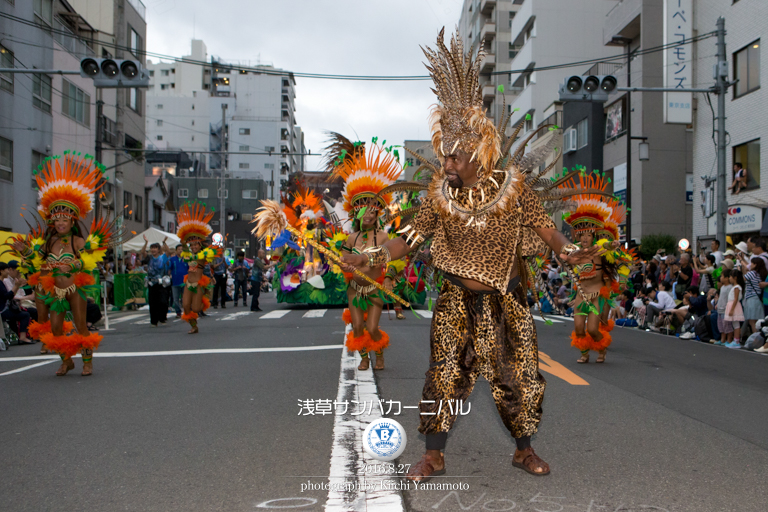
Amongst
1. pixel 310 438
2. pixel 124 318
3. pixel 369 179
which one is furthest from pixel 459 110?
pixel 124 318

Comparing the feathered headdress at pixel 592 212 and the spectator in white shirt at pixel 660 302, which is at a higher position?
the feathered headdress at pixel 592 212

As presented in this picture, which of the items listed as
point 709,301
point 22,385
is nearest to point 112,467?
point 22,385

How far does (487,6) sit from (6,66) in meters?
38.4

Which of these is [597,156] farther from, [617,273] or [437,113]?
[437,113]

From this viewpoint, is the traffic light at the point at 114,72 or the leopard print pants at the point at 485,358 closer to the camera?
the leopard print pants at the point at 485,358

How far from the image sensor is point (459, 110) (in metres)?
4.05

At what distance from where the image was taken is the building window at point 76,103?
28.3 metres

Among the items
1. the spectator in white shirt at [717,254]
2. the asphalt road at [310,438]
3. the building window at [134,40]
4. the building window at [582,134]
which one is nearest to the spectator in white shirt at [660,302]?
the spectator in white shirt at [717,254]

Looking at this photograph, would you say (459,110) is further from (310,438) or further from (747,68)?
(747,68)

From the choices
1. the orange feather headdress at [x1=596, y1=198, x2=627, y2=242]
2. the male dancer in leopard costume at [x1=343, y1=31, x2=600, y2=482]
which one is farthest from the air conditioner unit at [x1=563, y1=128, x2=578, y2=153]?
the male dancer in leopard costume at [x1=343, y1=31, x2=600, y2=482]

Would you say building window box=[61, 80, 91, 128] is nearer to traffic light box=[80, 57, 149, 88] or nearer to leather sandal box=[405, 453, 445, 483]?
traffic light box=[80, 57, 149, 88]

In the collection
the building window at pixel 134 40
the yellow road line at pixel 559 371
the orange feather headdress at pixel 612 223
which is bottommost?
the yellow road line at pixel 559 371

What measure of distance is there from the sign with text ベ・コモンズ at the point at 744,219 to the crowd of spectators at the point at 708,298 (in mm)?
4357

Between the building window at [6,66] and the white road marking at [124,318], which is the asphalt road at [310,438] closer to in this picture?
the white road marking at [124,318]
